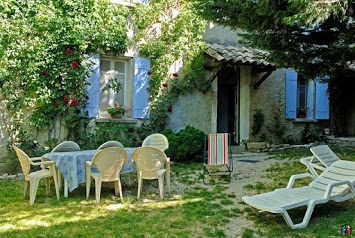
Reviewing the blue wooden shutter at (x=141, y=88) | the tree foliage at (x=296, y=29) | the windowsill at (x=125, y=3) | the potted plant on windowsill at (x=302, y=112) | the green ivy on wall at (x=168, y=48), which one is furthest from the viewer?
the potted plant on windowsill at (x=302, y=112)

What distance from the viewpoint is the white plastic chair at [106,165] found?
4.89 meters

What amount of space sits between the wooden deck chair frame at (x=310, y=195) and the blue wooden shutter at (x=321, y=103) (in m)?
7.42

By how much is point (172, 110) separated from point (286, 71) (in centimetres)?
468

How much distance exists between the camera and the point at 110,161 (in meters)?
4.98

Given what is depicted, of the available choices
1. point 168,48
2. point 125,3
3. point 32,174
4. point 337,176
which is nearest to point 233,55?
point 168,48


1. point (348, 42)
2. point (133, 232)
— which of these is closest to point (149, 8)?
point (348, 42)

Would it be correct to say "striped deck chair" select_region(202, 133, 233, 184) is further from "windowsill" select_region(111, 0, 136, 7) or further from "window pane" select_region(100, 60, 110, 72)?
"windowsill" select_region(111, 0, 136, 7)

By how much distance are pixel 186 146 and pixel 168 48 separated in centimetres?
287

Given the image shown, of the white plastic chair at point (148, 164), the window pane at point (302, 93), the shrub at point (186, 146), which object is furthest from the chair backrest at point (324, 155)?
the window pane at point (302, 93)

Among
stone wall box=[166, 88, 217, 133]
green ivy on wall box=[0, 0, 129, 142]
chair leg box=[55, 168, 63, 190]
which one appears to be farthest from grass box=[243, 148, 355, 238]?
green ivy on wall box=[0, 0, 129, 142]

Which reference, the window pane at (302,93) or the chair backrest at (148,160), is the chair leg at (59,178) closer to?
the chair backrest at (148,160)

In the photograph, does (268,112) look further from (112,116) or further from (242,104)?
(112,116)

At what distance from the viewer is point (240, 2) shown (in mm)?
6035

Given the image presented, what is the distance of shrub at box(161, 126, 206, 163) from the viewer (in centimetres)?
815
